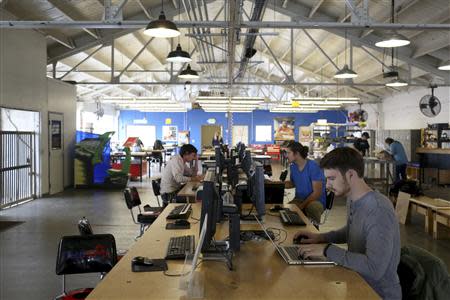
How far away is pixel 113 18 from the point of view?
242 inches

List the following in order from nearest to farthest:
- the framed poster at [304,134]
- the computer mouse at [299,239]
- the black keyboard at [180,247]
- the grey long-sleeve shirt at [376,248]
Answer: the grey long-sleeve shirt at [376,248]
the black keyboard at [180,247]
the computer mouse at [299,239]
the framed poster at [304,134]

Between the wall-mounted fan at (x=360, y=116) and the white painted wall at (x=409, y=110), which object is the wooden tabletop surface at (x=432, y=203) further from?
the wall-mounted fan at (x=360, y=116)

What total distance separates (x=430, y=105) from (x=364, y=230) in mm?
14009

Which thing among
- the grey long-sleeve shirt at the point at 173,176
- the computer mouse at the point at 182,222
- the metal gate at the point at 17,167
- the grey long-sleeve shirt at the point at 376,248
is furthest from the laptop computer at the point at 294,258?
the metal gate at the point at 17,167

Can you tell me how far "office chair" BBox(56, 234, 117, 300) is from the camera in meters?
2.77

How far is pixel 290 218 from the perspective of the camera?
3.51m

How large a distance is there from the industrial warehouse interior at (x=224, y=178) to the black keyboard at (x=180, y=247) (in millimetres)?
12

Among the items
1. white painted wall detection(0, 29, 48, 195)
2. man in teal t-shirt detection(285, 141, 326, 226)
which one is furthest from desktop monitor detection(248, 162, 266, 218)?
white painted wall detection(0, 29, 48, 195)

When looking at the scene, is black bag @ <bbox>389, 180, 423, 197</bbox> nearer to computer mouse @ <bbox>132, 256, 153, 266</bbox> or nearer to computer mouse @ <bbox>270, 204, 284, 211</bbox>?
computer mouse @ <bbox>270, 204, 284, 211</bbox>

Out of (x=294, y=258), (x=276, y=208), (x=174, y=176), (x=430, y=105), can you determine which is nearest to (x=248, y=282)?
(x=294, y=258)

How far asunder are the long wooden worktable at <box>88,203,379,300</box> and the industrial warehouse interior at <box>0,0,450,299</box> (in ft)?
0.04

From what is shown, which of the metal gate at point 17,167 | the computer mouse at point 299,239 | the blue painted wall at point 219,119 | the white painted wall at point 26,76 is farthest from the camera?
the blue painted wall at point 219,119

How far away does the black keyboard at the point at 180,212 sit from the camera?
3.63m

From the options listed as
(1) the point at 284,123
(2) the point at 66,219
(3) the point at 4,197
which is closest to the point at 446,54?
(2) the point at 66,219
